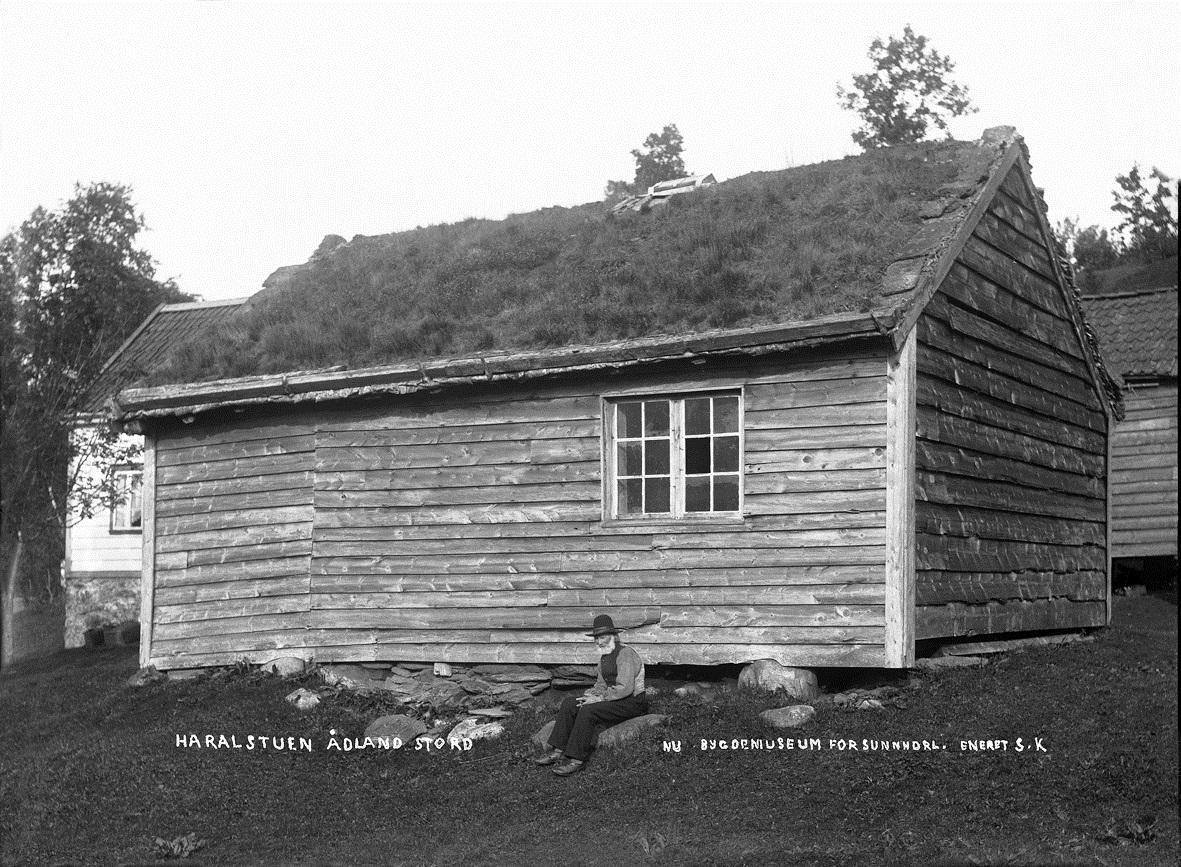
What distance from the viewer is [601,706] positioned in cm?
1280

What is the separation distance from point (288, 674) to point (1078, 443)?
10.2 m

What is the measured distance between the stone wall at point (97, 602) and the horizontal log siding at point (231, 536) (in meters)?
12.7

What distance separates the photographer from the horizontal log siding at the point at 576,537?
13.9m

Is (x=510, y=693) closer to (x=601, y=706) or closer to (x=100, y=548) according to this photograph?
(x=601, y=706)

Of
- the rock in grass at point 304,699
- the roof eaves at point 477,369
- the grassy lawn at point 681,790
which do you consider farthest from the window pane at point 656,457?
the rock in grass at point 304,699

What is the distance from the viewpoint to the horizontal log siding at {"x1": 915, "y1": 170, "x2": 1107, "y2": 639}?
47.7 ft

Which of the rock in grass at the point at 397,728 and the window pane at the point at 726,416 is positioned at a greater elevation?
the window pane at the point at 726,416

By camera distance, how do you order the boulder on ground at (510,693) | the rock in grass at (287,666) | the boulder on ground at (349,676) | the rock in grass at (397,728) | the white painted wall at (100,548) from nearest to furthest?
the rock in grass at (397,728)
the boulder on ground at (510,693)
the boulder on ground at (349,676)
the rock in grass at (287,666)
the white painted wall at (100,548)

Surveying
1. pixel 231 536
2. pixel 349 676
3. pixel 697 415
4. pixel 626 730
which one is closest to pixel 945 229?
pixel 697 415

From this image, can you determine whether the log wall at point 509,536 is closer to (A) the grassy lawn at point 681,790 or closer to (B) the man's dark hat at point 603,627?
(A) the grassy lawn at point 681,790

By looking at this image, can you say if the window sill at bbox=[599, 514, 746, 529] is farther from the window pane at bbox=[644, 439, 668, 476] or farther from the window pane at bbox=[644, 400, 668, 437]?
the window pane at bbox=[644, 400, 668, 437]

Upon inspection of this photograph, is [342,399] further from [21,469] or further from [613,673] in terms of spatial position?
[21,469]

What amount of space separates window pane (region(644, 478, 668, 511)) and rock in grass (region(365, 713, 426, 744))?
3.22 metres

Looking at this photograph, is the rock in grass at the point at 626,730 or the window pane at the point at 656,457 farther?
the window pane at the point at 656,457
